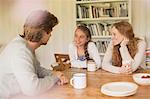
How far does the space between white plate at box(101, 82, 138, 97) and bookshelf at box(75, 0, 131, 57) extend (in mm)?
1192

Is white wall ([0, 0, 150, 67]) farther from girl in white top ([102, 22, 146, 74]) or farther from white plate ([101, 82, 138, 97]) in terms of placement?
white plate ([101, 82, 138, 97])

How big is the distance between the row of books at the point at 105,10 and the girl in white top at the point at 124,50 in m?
0.70

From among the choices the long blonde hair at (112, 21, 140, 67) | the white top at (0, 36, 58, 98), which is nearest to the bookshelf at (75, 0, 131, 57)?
the long blonde hair at (112, 21, 140, 67)

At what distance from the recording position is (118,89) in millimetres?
872

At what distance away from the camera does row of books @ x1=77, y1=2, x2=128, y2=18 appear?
2086mm

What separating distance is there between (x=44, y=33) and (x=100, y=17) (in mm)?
1330

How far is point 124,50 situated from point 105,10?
890mm

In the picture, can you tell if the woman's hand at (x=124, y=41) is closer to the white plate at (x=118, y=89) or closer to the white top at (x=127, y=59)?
the white top at (x=127, y=59)

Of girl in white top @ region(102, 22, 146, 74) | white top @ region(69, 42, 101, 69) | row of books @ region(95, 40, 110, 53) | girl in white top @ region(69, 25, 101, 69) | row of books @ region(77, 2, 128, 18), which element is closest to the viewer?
girl in white top @ region(102, 22, 146, 74)

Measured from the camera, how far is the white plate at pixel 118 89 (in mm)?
810

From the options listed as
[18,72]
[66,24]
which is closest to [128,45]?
[18,72]

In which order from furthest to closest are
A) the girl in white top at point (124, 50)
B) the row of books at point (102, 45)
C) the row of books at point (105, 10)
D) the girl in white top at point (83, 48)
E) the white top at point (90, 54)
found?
the row of books at point (102, 45)
the row of books at point (105, 10)
the girl in white top at point (83, 48)
the white top at point (90, 54)
the girl in white top at point (124, 50)

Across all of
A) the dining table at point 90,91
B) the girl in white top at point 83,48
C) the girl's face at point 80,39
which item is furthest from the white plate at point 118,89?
the girl's face at point 80,39

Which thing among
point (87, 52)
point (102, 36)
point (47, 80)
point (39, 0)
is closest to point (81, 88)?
point (47, 80)
